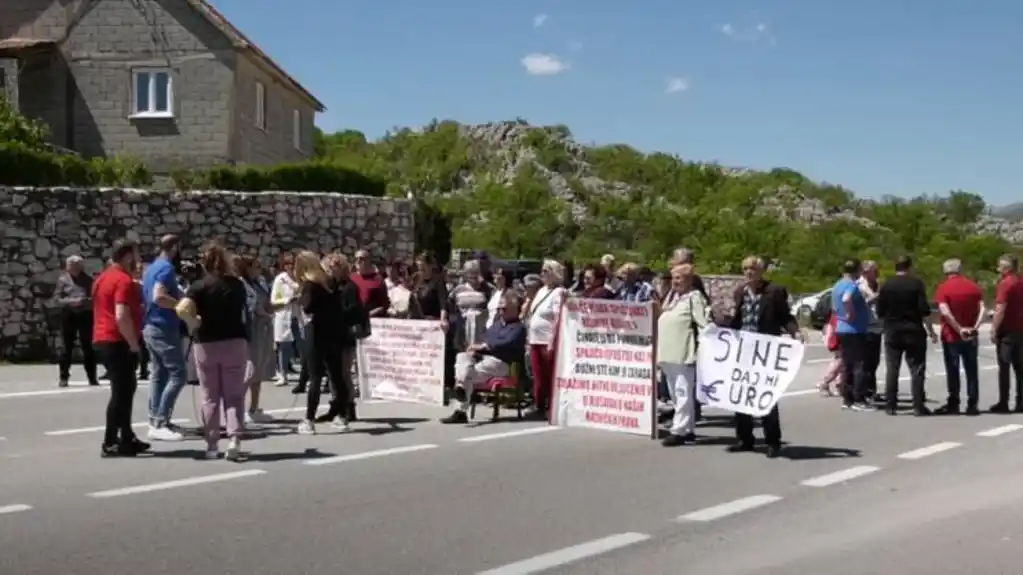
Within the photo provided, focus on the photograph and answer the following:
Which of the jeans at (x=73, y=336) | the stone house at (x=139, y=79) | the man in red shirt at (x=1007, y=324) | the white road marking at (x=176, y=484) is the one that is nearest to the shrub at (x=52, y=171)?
the jeans at (x=73, y=336)

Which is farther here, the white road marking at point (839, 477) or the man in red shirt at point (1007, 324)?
the man in red shirt at point (1007, 324)

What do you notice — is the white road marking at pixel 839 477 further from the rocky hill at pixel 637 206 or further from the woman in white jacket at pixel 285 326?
the rocky hill at pixel 637 206

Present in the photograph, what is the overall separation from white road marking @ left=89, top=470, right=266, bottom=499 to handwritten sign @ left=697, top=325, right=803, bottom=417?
4.19m

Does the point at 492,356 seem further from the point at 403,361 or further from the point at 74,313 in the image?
the point at 74,313

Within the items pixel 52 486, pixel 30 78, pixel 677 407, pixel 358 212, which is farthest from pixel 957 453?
pixel 30 78

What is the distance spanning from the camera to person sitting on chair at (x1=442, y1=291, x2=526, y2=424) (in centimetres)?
1336

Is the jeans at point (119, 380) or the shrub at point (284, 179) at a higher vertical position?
the shrub at point (284, 179)

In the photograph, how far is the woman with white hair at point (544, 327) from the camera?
44.9 feet

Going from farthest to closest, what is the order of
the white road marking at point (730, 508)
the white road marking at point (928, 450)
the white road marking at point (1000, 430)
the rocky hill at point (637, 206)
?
the rocky hill at point (637, 206)
the white road marking at point (1000, 430)
the white road marking at point (928, 450)
the white road marking at point (730, 508)

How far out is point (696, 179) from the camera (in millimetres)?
123875

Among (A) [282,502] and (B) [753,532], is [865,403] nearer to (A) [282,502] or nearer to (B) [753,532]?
(B) [753,532]

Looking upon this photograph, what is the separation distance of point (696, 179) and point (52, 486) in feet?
384

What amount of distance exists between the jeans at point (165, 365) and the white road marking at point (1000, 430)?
27.2 ft

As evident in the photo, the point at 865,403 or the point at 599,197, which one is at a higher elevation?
the point at 599,197
